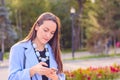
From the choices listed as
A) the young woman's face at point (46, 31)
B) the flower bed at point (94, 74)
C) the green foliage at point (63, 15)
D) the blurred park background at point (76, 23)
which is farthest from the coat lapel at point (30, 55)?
the green foliage at point (63, 15)

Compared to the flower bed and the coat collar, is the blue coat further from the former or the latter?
the flower bed

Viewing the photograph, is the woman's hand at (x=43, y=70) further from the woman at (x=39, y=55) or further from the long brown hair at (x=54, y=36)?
the long brown hair at (x=54, y=36)

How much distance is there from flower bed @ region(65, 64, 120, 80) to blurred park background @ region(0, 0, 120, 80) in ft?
49.6

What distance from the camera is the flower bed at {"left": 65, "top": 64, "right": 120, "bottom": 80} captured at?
11.1 metres

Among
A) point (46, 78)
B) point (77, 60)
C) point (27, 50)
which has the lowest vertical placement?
point (77, 60)

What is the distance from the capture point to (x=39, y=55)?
140 inches

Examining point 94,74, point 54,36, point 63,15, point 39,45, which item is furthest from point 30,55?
point 63,15

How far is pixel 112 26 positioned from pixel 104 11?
1.57m

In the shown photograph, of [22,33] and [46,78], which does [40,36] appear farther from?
[22,33]

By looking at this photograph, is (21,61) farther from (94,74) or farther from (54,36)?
(94,74)

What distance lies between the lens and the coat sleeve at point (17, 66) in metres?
3.43

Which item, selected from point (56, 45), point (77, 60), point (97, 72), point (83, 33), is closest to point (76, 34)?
point (83, 33)

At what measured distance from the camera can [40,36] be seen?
355 centimetres

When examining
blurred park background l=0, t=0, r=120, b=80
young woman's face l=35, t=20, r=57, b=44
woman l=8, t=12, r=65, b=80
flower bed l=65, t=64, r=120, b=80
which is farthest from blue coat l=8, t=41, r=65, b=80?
blurred park background l=0, t=0, r=120, b=80
